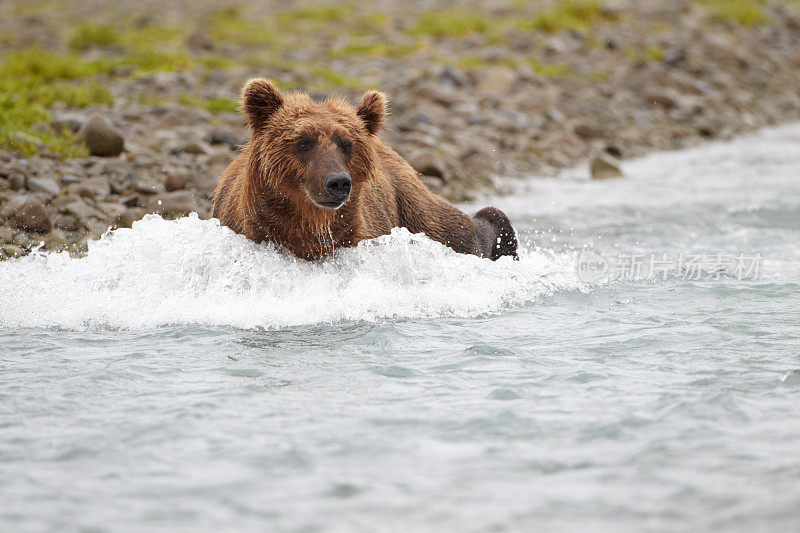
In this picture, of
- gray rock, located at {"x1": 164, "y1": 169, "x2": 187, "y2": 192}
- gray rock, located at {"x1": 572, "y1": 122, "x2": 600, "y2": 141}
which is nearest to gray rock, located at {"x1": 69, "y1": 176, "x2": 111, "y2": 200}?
gray rock, located at {"x1": 164, "y1": 169, "x2": 187, "y2": 192}

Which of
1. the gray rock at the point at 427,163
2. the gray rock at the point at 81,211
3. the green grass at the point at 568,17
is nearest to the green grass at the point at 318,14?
the green grass at the point at 568,17

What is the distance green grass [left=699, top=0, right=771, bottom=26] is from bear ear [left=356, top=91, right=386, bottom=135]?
20209mm

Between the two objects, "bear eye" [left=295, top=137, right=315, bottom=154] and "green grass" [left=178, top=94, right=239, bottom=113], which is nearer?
"bear eye" [left=295, top=137, right=315, bottom=154]

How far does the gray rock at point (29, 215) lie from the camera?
29.7 ft

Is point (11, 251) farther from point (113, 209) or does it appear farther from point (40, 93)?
point (40, 93)

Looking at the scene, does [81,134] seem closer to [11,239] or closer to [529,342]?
[11,239]

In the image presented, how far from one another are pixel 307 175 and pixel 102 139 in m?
5.02

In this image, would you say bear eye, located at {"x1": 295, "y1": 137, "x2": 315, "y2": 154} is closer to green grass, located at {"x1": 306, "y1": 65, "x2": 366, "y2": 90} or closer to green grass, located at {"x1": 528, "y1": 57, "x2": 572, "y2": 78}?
green grass, located at {"x1": 306, "y1": 65, "x2": 366, "y2": 90}

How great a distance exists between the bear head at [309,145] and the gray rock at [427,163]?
4.50 meters

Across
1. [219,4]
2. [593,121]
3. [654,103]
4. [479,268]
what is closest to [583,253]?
[479,268]

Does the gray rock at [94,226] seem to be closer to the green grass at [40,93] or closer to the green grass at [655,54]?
the green grass at [40,93]

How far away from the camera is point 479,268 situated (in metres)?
8.02

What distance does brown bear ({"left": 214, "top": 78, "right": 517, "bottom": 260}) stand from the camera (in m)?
6.96

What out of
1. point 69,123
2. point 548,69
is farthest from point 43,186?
point 548,69
